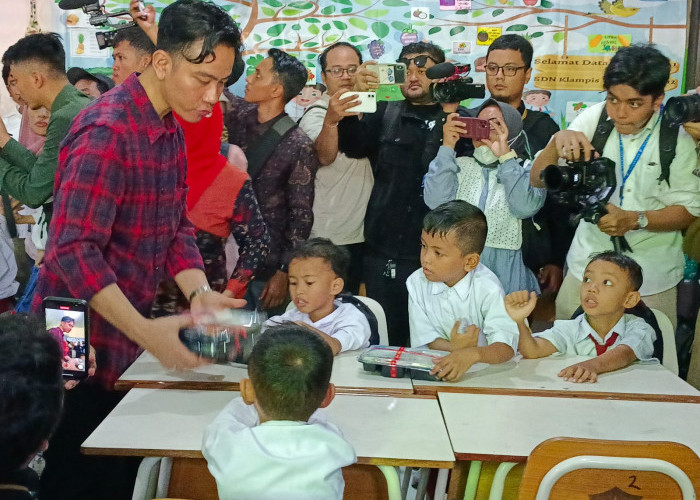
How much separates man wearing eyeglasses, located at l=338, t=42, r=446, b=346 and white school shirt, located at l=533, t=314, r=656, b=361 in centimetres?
93

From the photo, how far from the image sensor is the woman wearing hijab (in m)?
3.24

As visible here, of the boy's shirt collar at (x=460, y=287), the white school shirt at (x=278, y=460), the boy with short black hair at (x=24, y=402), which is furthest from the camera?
the boy's shirt collar at (x=460, y=287)

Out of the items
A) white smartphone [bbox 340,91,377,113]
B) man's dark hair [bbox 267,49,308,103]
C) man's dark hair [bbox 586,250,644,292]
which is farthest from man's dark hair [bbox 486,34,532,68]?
man's dark hair [bbox 586,250,644,292]

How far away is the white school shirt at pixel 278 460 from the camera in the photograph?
58.7 inches

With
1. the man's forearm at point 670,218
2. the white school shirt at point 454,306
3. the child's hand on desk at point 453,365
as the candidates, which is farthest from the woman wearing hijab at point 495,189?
the child's hand on desk at point 453,365

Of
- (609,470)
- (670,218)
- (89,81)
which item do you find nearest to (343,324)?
(609,470)

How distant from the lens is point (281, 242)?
3.42 metres

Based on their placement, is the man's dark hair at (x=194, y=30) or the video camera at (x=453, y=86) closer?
the man's dark hair at (x=194, y=30)

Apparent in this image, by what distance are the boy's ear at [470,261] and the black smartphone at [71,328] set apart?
4.29ft

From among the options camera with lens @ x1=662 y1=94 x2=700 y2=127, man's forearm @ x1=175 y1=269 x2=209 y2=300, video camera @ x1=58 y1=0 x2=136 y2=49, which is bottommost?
man's forearm @ x1=175 y1=269 x2=209 y2=300

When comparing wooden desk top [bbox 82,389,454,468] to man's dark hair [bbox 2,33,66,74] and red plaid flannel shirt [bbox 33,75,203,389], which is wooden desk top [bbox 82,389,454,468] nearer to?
red plaid flannel shirt [bbox 33,75,203,389]

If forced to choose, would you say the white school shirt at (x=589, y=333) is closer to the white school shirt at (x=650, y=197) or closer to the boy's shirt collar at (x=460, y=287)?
the boy's shirt collar at (x=460, y=287)

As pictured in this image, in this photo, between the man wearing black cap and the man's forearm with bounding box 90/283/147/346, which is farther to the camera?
the man wearing black cap

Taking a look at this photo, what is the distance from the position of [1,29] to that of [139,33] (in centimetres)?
71
